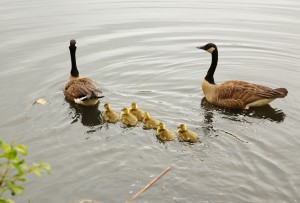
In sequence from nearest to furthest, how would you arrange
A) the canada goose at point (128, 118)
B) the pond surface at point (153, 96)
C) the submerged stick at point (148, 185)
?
1. the submerged stick at point (148, 185)
2. the pond surface at point (153, 96)
3. the canada goose at point (128, 118)

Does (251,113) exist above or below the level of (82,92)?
below

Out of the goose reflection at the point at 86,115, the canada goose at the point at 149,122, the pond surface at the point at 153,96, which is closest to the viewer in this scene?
the pond surface at the point at 153,96

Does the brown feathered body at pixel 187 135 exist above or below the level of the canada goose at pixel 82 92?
below

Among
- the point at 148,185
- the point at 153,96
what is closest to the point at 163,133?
the point at 148,185

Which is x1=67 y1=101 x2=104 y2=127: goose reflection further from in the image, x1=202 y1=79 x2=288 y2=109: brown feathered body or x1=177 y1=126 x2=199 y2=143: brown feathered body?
x1=202 y1=79 x2=288 y2=109: brown feathered body

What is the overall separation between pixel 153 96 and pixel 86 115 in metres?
1.90

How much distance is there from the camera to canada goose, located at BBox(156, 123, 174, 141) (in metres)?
8.80

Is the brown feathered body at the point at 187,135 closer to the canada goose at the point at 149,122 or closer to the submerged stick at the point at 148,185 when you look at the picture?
the canada goose at the point at 149,122

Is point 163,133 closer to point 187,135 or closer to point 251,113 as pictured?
point 187,135

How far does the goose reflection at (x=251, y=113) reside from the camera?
1025 cm

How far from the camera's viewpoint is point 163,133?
8805 mm

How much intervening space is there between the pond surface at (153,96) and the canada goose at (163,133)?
12 cm

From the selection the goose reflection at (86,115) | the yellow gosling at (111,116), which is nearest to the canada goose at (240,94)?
the yellow gosling at (111,116)

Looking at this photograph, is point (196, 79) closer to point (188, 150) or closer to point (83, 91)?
point (83, 91)
